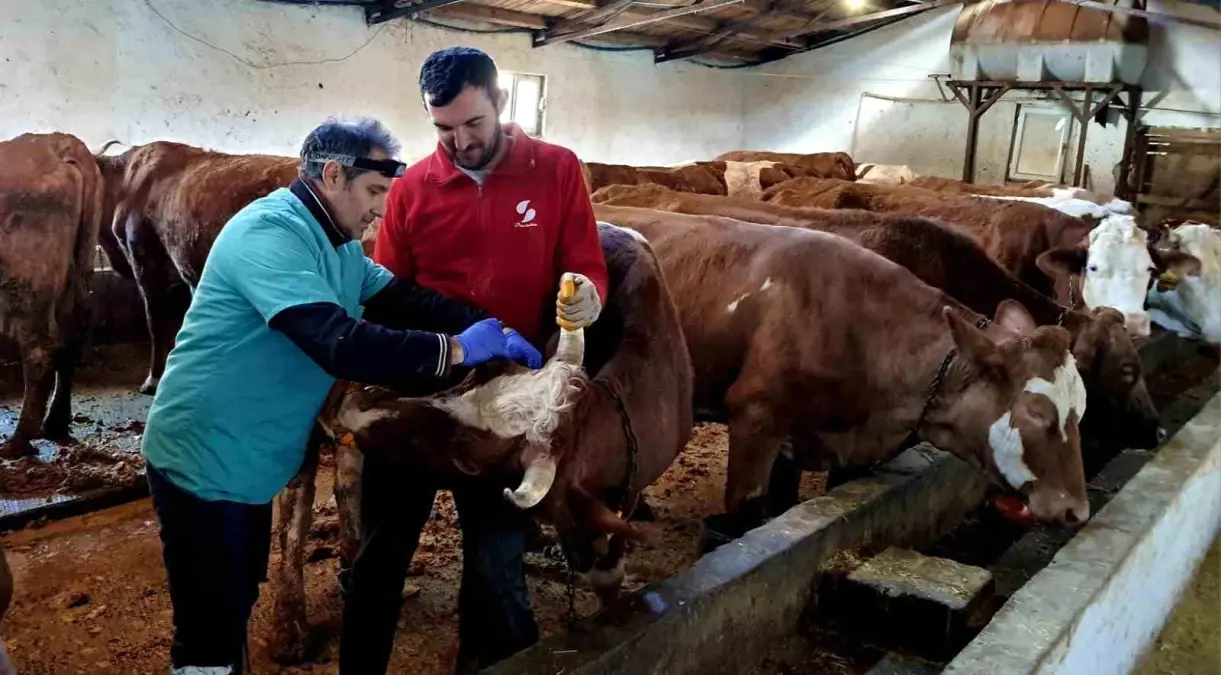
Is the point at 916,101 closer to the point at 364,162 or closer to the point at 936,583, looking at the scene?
the point at 936,583

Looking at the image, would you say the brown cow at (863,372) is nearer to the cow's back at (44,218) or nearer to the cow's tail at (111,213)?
the cow's back at (44,218)

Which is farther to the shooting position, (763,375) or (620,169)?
(620,169)

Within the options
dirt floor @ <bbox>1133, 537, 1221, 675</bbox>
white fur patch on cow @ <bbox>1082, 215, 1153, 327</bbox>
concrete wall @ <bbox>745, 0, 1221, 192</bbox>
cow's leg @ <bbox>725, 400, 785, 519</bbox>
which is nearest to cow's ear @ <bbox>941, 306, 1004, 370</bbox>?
cow's leg @ <bbox>725, 400, 785, 519</bbox>

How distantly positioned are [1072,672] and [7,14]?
8.99 m

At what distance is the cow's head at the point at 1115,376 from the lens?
520cm

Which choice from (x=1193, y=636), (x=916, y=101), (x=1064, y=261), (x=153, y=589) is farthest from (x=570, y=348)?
(x=916, y=101)

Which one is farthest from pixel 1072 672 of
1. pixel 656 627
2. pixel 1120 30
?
pixel 1120 30

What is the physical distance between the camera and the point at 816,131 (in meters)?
18.3

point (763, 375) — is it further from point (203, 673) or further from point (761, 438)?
point (203, 673)

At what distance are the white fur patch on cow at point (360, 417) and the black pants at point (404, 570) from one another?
289 millimetres

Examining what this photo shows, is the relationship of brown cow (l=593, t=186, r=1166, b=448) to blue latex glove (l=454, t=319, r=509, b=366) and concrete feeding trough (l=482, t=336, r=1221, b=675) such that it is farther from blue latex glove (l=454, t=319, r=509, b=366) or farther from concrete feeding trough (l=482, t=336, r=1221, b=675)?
blue latex glove (l=454, t=319, r=509, b=366)

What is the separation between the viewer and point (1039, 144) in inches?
621

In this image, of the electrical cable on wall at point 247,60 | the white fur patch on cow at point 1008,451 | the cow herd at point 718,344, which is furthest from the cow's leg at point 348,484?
the electrical cable on wall at point 247,60

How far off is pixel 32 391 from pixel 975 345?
501 cm
